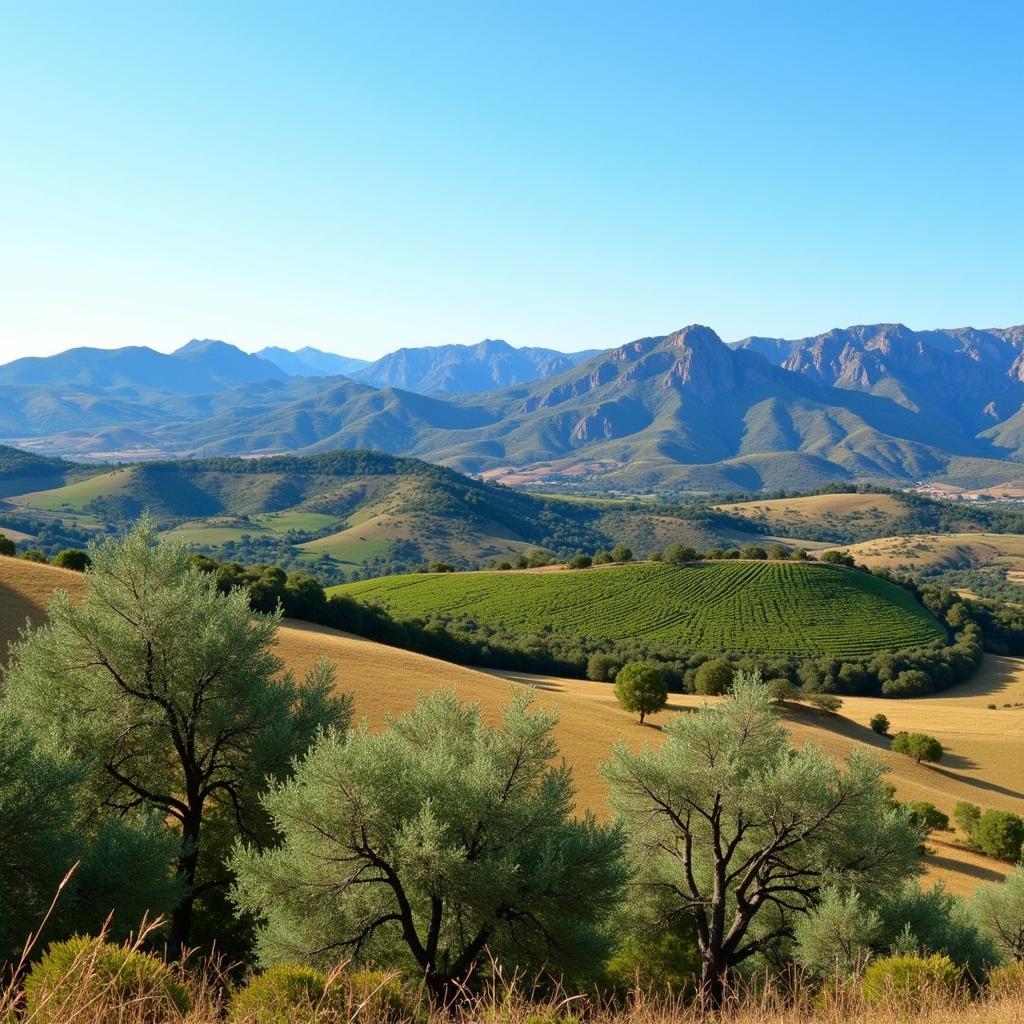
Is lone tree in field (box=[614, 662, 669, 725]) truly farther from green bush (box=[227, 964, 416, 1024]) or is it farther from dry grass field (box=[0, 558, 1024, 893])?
green bush (box=[227, 964, 416, 1024])

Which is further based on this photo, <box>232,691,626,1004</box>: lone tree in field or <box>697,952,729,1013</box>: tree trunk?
<box>697,952,729,1013</box>: tree trunk

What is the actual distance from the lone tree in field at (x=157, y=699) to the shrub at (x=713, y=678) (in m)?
55.1

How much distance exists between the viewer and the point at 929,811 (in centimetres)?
4297

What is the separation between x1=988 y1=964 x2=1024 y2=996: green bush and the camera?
50.9 feet

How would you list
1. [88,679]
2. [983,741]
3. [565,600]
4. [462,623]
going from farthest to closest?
[565,600]
[462,623]
[983,741]
[88,679]

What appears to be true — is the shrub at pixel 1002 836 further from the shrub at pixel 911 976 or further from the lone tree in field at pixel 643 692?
the shrub at pixel 911 976

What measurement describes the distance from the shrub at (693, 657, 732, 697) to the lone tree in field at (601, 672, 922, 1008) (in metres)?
48.5

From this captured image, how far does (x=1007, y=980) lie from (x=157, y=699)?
21.3m

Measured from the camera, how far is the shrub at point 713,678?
2734 inches

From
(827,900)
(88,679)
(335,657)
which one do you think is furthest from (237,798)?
(335,657)

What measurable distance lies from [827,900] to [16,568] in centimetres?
4901

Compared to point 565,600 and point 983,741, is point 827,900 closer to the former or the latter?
point 983,741

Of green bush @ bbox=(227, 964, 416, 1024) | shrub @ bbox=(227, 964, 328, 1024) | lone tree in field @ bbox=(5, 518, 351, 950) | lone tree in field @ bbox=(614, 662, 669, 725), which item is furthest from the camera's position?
lone tree in field @ bbox=(614, 662, 669, 725)

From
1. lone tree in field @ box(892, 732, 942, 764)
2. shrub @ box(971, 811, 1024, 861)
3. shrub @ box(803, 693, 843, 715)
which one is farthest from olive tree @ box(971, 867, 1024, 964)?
shrub @ box(803, 693, 843, 715)
